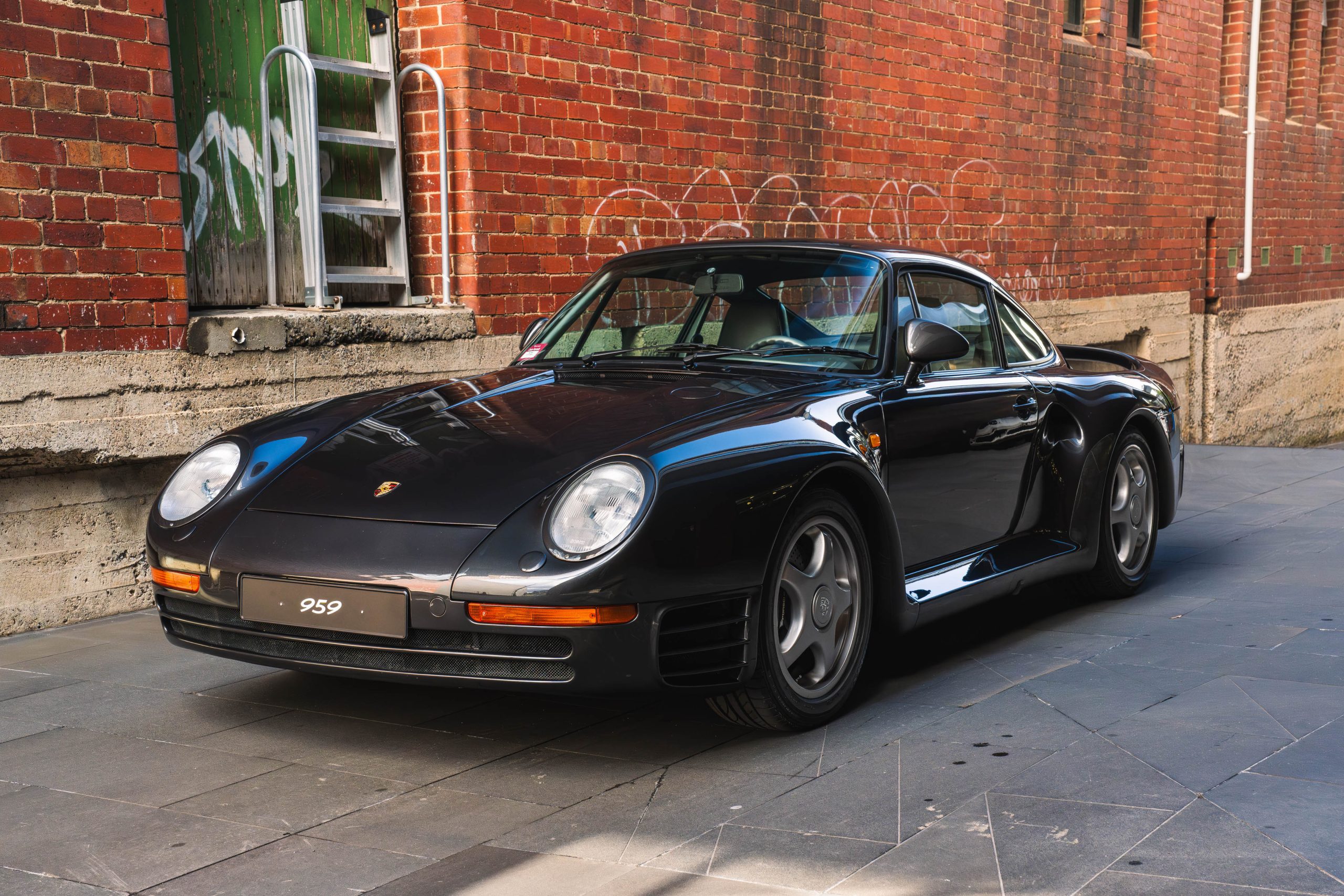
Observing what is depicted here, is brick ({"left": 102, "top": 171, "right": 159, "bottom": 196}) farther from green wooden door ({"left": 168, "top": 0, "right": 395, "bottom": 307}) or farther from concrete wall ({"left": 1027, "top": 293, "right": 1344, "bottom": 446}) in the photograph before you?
concrete wall ({"left": 1027, "top": 293, "right": 1344, "bottom": 446})

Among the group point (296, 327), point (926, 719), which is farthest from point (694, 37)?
point (926, 719)

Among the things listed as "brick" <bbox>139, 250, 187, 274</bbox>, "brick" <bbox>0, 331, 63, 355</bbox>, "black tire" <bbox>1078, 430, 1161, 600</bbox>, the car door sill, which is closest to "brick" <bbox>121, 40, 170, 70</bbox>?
"brick" <bbox>139, 250, 187, 274</bbox>

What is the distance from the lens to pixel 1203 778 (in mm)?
3430

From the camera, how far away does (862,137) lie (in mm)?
10070

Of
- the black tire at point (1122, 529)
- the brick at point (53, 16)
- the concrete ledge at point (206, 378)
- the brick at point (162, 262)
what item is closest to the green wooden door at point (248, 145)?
the concrete ledge at point (206, 378)

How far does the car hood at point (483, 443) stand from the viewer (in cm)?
356

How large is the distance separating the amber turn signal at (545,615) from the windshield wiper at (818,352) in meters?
1.40

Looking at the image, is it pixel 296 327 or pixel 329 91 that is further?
pixel 329 91

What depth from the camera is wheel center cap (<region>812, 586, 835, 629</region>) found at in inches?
153

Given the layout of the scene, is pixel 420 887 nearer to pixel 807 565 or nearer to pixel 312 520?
pixel 312 520

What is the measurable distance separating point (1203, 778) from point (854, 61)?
7348 millimetres

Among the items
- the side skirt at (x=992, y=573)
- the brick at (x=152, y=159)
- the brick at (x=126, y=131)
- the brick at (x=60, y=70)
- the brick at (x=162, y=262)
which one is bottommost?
the side skirt at (x=992, y=573)

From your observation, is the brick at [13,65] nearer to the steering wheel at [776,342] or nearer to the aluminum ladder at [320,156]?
the aluminum ladder at [320,156]

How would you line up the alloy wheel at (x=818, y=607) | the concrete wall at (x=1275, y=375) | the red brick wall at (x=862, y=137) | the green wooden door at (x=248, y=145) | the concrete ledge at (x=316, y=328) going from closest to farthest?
1. the alloy wheel at (x=818, y=607)
2. the concrete ledge at (x=316, y=328)
3. the green wooden door at (x=248, y=145)
4. the red brick wall at (x=862, y=137)
5. the concrete wall at (x=1275, y=375)
